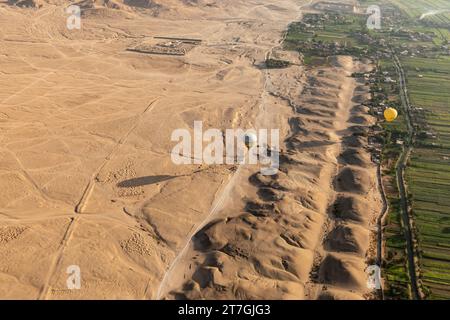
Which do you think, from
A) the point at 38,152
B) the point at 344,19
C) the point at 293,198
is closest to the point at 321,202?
the point at 293,198

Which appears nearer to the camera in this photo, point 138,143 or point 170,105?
point 138,143

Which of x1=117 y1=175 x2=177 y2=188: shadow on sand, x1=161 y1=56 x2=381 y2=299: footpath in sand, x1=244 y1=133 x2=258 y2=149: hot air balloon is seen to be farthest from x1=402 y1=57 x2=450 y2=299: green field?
x1=117 y1=175 x2=177 y2=188: shadow on sand

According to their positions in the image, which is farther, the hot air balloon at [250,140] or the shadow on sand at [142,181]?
the hot air balloon at [250,140]

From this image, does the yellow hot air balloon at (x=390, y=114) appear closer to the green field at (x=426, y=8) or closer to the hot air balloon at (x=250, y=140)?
the hot air balloon at (x=250, y=140)

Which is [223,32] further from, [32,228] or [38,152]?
[32,228]

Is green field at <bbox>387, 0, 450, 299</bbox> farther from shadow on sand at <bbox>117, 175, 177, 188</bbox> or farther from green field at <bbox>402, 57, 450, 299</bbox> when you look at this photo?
shadow on sand at <bbox>117, 175, 177, 188</bbox>

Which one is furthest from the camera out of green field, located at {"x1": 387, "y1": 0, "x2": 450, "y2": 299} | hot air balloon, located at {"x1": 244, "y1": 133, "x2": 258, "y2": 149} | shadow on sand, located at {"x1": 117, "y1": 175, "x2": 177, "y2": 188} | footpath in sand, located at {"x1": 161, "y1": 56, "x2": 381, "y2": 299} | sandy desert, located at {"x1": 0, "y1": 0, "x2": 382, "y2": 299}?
hot air balloon, located at {"x1": 244, "y1": 133, "x2": 258, "y2": 149}

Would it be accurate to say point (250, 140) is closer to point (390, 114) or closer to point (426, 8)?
point (390, 114)

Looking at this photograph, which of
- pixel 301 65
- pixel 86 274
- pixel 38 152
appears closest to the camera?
pixel 86 274

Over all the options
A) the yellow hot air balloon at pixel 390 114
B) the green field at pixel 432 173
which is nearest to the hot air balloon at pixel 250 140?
the green field at pixel 432 173
